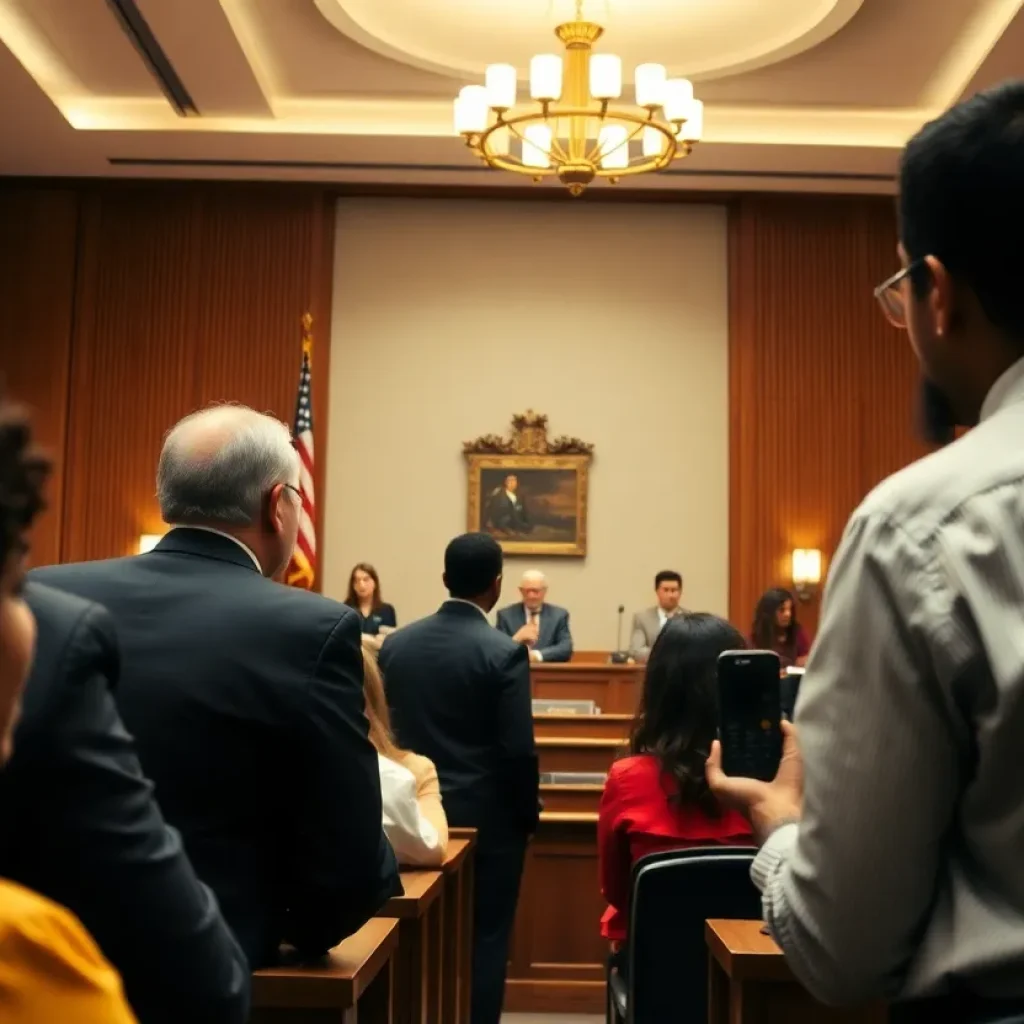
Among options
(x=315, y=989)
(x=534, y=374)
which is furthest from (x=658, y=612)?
(x=315, y=989)

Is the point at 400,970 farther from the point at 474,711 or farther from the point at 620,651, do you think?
the point at 620,651

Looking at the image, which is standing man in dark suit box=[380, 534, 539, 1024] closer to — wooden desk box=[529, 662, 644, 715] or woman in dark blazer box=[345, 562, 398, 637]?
wooden desk box=[529, 662, 644, 715]

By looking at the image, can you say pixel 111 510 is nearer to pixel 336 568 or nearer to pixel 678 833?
pixel 336 568

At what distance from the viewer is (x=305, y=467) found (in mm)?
10695

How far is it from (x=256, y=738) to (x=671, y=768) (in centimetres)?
155

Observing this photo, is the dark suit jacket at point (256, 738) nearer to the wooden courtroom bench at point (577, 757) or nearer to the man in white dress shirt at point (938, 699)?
the man in white dress shirt at point (938, 699)

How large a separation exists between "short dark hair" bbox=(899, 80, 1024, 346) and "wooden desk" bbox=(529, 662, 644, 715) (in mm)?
8474

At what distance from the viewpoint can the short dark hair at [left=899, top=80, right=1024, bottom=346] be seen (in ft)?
4.45

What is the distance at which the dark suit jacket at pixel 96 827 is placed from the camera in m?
1.24

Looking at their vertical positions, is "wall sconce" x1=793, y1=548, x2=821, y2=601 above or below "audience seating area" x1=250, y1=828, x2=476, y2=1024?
above

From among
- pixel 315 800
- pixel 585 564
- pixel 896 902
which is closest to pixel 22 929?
pixel 896 902

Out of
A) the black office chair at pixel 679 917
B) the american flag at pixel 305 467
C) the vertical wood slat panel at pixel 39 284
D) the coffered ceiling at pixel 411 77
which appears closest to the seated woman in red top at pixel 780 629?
the american flag at pixel 305 467

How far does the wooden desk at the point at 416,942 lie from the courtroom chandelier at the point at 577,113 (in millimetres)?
5334

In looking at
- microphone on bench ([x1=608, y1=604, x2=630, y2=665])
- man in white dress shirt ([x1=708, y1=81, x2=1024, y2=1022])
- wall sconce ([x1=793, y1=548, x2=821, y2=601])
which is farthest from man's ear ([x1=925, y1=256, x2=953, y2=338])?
wall sconce ([x1=793, y1=548, x2=821, y2=601])
